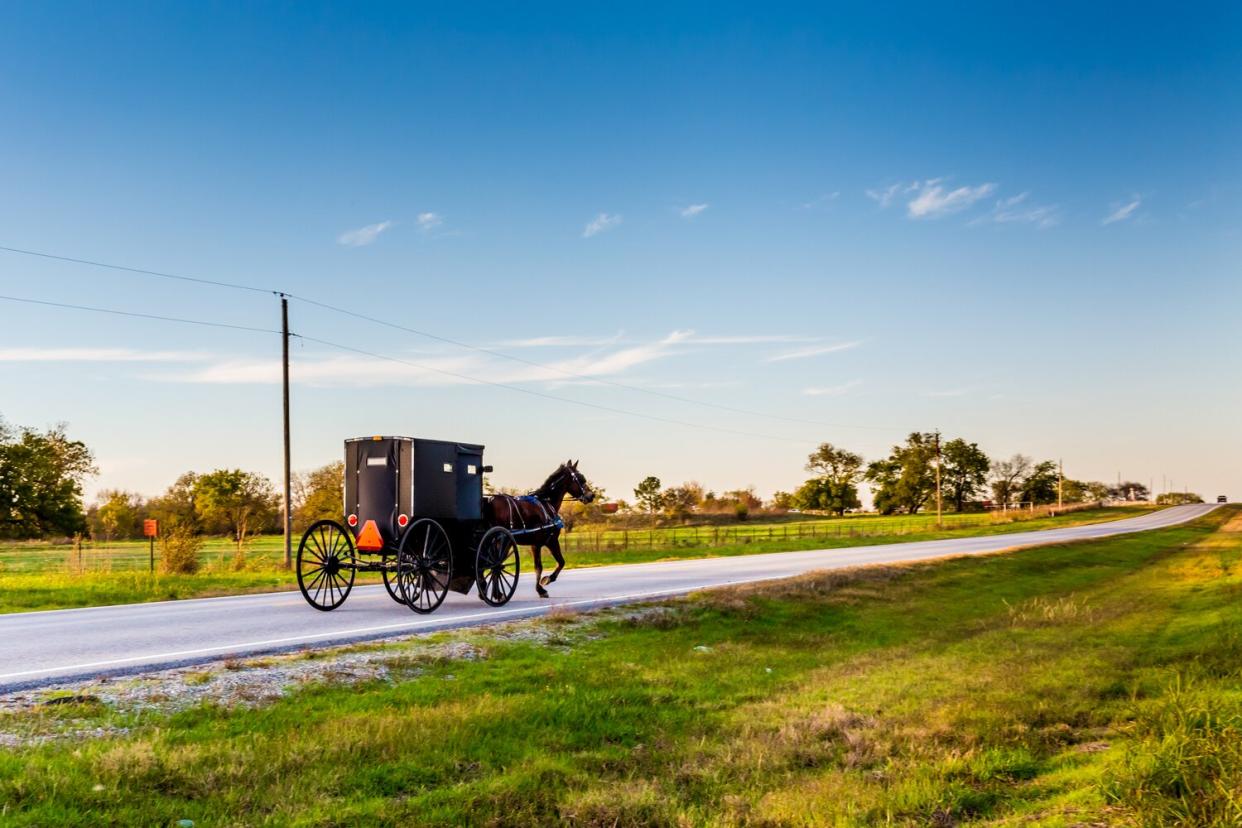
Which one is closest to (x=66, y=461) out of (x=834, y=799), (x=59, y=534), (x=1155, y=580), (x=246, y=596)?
(x=59, y=534)

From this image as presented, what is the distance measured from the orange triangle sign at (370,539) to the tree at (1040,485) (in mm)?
181881

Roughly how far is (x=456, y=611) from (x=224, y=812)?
9543 millimetres

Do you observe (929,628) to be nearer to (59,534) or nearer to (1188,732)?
(1188,732)

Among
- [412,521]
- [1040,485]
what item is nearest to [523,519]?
[412,521]

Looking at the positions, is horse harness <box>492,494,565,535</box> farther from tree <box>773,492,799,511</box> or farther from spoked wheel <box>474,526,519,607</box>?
tree <box>773,492,799,511</box>

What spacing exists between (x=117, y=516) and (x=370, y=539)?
93.5m

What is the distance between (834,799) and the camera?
7.05 m

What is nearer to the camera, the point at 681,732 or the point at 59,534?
the point at 681,732

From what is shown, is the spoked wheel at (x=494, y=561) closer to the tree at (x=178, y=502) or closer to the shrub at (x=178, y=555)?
the shrub at (x=178, y=555)

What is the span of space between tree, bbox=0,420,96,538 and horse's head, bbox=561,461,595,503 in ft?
207

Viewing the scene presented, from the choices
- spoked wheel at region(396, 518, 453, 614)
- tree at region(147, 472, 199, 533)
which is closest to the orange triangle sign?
spoked wheel at region(396, 518, 453, 614)

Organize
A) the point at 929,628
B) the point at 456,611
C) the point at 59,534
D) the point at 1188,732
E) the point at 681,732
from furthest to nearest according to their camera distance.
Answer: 1. the point at 59,534
2. the point at 929,628
3. the point at 456,611
4. the point at 681,732
5. the point at 1188,732

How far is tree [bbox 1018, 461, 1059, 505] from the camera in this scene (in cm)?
17725

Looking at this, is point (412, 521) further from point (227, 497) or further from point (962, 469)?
point (962, 469)
